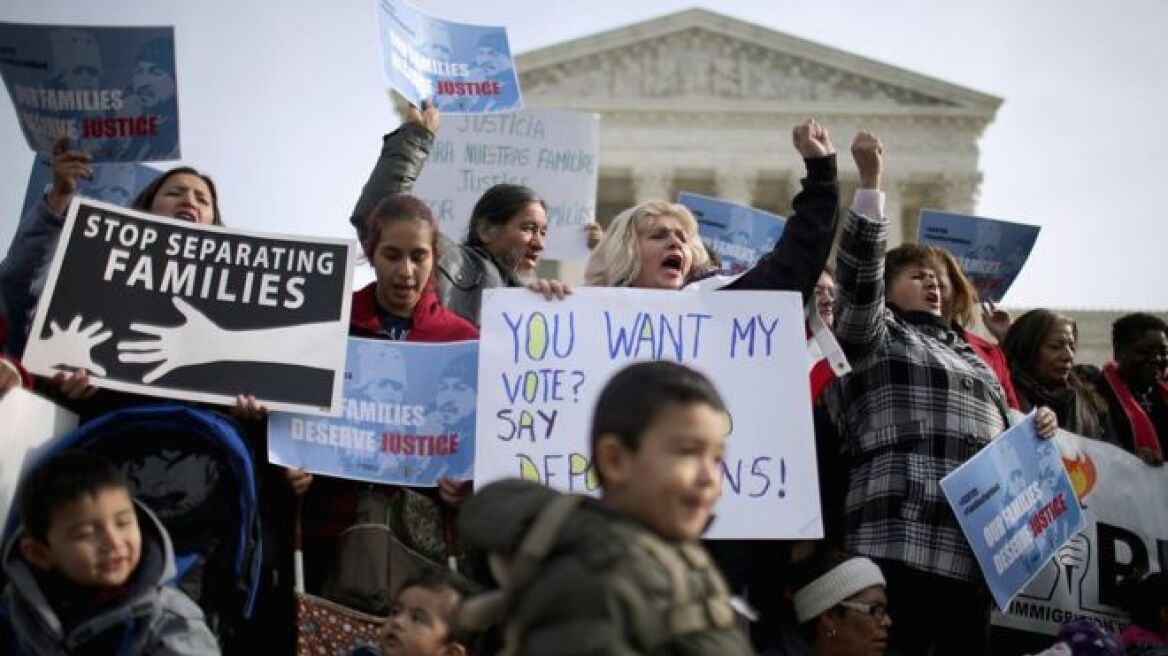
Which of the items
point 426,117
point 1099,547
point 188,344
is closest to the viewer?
point 188,344

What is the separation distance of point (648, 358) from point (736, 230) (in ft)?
15.9

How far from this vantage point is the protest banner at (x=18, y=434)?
3771 mm

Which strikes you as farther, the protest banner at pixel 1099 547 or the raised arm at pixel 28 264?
the protest banner at pixel 1099 547

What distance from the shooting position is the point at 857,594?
4531mm

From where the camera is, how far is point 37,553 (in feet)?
11.3

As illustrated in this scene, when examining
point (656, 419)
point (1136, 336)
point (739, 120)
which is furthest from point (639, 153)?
point (656, 419)

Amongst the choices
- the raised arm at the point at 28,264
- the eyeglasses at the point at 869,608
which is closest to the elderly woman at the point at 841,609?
the eyeglasses at the point at 869,608

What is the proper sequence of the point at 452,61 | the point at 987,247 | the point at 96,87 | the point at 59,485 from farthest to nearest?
the point at 987,247, the point at 452,61, the point at 96,87, the point at 59,485

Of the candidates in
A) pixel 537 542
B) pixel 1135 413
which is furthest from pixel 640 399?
pixel 1135 413

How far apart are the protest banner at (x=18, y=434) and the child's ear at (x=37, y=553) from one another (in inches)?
13.8

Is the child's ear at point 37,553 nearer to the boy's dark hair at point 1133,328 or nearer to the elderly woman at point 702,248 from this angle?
the elderly woman at point 702,248

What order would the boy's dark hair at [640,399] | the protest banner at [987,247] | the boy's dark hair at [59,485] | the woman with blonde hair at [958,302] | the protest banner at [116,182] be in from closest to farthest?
1. the boy's dark hair at [640,399]
2. the boy's dark hair at [59,485]
3. the woman with blonde hair at [958,302]
4. the protest banner at [116,182]
5. the protest banner at [987,247]

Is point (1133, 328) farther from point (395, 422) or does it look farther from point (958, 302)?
point (395, 422)

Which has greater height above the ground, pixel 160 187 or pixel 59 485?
pixel 160 187
